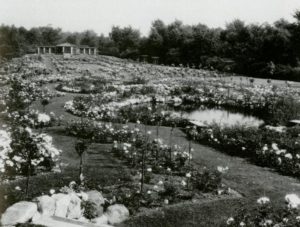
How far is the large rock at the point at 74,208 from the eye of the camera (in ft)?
26.6

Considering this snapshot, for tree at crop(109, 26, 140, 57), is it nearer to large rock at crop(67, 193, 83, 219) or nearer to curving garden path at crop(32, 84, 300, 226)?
curving garden path at crop(32, 84, 300, 226)

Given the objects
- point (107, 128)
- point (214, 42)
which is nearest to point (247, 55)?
point (214, 42)

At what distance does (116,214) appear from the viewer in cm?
861

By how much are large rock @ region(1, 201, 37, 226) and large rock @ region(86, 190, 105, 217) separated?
4.26ft

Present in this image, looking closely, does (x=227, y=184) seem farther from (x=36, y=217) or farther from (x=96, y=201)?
(x=36, y=217)

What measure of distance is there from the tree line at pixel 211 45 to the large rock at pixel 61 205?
36.0 m

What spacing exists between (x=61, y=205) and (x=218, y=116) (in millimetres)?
16324

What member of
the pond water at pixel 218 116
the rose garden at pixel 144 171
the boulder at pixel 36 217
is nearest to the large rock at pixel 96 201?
the rose garden at pixel 144 171

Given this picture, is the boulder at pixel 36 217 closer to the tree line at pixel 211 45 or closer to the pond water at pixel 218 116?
the pond water at pixel 218 116

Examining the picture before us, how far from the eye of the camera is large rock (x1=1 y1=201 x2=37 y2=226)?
7.12m

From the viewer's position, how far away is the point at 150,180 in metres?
10.7

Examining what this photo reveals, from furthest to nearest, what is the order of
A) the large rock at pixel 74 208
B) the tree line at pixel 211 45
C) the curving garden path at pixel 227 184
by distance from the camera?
the tree line at pixel 211 45 < the curving garden path at pixel 227 184 < the large rock at pixel 74 208

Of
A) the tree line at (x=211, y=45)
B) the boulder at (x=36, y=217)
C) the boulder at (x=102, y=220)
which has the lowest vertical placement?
the boulder at (x=102, y=220)

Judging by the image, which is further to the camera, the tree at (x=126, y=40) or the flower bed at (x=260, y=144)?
the tree at (x=126, y=40)
